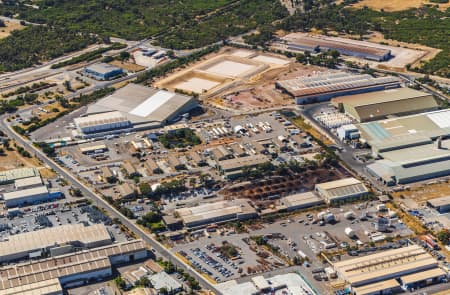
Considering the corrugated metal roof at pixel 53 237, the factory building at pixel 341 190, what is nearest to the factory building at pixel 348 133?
the factory building at pixel 341 190

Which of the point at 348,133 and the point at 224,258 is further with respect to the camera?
the point at 348,133

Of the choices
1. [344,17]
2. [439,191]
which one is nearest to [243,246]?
[439,191]

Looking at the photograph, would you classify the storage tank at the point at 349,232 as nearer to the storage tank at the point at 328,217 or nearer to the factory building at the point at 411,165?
the storage tank at the point at 328,217

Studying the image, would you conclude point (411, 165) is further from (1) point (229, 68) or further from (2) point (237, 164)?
(1) point (229, 68)

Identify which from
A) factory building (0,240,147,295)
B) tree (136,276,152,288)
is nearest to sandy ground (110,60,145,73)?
factory building (0,240,147,295)

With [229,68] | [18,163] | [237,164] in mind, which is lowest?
[237,164]

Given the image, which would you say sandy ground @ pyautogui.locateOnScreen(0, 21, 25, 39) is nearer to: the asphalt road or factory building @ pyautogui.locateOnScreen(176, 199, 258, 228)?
the asphalt road

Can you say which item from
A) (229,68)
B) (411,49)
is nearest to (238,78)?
(229,68)

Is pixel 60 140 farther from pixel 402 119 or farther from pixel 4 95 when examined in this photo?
pixel 402 119
